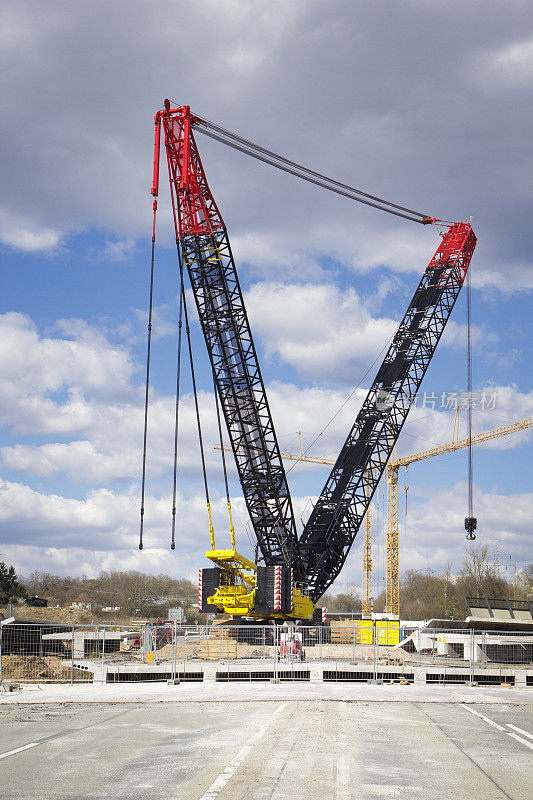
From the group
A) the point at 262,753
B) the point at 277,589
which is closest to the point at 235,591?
the point at 277,589

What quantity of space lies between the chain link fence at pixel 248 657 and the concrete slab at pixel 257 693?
1.12 m

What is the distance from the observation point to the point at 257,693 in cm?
2212

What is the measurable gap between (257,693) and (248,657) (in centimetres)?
1419

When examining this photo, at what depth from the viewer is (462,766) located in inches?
436

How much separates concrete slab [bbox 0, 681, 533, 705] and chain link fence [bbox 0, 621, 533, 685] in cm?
112

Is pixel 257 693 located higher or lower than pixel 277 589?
lower

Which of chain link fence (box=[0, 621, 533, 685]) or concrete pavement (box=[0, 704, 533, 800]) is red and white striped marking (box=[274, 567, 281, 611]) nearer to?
chain link fence (box=[0, 621, 533, 685])

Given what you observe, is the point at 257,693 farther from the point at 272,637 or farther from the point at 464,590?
the point at 464,590

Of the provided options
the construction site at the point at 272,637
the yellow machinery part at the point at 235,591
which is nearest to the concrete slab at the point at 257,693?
the construction site at the point at 272,637

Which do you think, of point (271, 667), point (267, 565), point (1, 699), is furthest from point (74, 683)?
point (267, 565)

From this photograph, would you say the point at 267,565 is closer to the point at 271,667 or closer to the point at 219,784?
the point at 271,667

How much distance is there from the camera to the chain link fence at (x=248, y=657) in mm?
26844

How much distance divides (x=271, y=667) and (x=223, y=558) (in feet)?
44.2

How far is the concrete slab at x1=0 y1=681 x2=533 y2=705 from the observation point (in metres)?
20.6
